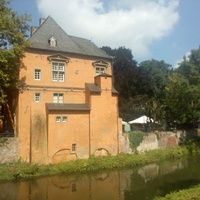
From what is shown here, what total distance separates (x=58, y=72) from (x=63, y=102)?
318 centimetres

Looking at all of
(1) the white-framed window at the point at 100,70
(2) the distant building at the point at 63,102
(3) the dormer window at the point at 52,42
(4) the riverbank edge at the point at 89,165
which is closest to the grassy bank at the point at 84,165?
(4) the riverbank edge at the point at 89,165

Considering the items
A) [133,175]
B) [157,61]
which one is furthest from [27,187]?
[157,61]

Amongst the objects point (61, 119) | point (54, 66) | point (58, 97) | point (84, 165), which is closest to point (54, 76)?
point (54, 66)

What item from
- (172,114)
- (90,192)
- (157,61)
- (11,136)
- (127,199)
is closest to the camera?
(127,199)

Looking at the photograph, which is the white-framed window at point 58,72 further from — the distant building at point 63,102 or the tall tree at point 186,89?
the tall tree at point 186,89

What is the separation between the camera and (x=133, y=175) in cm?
2384

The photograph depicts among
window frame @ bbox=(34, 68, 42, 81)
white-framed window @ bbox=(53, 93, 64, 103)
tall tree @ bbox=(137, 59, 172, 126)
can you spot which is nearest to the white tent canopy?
tall tree @ bbox=(137, 59, 172, 126)

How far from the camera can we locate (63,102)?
93.9ft

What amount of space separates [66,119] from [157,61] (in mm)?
37433

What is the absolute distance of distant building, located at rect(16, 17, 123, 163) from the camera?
25.9 metres

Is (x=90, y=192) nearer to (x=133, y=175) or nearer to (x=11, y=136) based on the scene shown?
(x=133, y=175)

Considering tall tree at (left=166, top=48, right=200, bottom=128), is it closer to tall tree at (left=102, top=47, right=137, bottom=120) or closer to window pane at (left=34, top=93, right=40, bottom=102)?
tall tree at (left=102, top=47, right=137, bottom=120)

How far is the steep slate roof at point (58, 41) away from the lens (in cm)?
2825

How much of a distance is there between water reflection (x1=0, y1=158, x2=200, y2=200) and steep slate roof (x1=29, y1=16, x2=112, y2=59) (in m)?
13.2
